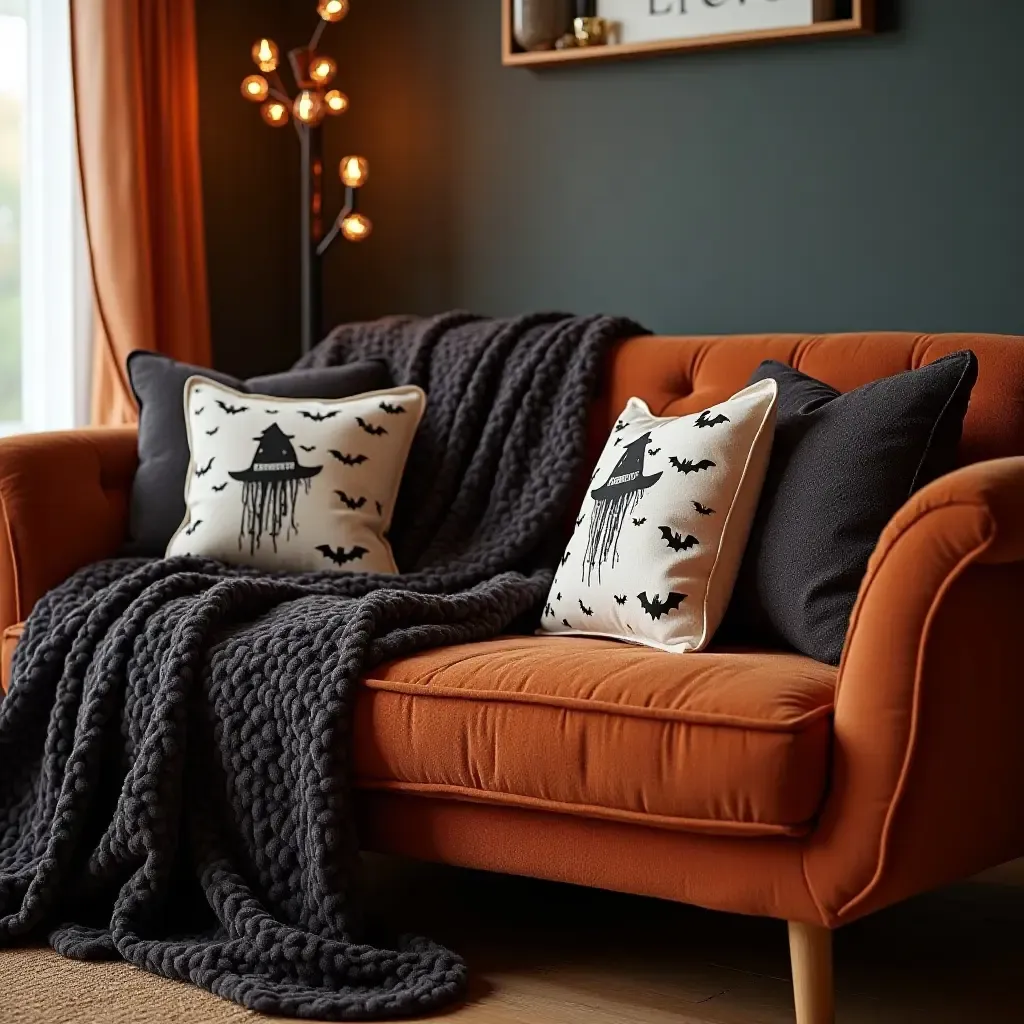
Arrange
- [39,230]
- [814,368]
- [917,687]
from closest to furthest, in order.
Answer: [917,687] → [814,368] → [39,230]

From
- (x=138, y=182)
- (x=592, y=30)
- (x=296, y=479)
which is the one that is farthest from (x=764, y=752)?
(x=138, y=182)

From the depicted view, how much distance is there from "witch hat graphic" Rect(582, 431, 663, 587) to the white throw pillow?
18.2 inches

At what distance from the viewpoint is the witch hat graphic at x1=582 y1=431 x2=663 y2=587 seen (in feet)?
7.43

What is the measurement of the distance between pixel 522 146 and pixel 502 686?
1885 mm

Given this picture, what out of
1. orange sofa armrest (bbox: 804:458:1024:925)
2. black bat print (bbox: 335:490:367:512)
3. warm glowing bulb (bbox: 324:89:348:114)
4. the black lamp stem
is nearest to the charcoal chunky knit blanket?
black bat print (bbox: 335:490:367:512)

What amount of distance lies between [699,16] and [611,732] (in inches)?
72.0

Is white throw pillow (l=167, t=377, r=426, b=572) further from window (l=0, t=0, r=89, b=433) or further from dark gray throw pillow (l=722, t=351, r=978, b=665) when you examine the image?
window (l=0, t=0, r=89, b=433)

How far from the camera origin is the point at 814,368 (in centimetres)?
254

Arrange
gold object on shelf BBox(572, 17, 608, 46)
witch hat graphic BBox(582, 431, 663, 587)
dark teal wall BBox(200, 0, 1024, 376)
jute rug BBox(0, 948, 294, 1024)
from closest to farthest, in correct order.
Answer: jute rug BBox(0, 948, 294, 1024), witch hat graphic BBox(582, 431, 663, 587), dark teal wall BBox(200, 0, 1024, 376), gold object on shelf BBox(572, 17, 608, 46)

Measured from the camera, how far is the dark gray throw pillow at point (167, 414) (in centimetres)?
278

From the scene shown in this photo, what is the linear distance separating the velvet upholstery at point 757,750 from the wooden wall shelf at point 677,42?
4.76ft

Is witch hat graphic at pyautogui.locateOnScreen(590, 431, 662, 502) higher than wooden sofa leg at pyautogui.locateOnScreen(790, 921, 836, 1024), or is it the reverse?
witch hat graphic at pyautogui.locateOnScreen(590, 431, 662, 502)

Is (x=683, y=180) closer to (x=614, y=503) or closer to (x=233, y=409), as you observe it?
(x=233, y=409)

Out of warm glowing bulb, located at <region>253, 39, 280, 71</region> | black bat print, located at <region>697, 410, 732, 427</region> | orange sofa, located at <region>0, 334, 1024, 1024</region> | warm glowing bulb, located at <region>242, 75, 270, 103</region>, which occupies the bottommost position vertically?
orange sofa, located at <region>0, 334, 1024, 1024</region>
